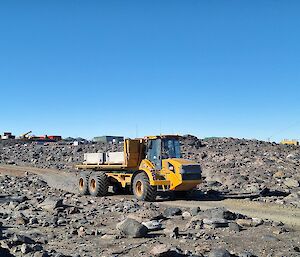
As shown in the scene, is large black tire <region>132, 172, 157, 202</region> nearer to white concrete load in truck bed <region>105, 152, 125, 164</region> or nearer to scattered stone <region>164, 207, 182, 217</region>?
white concrete load in truck bed <region>105, 152, 125, 164</region>

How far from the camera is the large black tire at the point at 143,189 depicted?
61.9 feet

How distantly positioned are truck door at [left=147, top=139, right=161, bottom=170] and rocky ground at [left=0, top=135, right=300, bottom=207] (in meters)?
1.73

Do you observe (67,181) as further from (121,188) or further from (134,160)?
(134,160)

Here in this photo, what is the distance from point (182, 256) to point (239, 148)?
30.2m

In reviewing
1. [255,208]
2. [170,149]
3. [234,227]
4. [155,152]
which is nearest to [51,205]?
[155,152]

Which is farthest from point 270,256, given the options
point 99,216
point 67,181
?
point 67,181

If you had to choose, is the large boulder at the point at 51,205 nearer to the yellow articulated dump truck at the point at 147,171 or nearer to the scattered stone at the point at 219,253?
the yellow articulated dump truck at the point at 147,171

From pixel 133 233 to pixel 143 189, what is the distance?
25.2ft

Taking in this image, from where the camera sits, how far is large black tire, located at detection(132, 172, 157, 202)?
Result: 18875 mm

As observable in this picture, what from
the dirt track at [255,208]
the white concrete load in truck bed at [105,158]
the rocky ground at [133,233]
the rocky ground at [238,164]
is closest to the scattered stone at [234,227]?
the rocky ground at [133,233]

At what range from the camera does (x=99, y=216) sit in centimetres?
1486

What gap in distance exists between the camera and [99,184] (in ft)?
70.3

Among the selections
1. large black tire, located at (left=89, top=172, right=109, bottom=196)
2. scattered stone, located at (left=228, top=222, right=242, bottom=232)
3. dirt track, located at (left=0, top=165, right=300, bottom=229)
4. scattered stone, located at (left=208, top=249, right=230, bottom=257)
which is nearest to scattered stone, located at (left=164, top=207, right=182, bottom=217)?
dirt track, located at (left=0, top=165, right=300, bottom=229)

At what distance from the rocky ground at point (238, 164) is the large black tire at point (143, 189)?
302 cm
